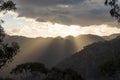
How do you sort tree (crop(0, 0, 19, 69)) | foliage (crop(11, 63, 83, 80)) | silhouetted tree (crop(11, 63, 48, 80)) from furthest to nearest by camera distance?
silhouetted tree (crop(11, 63, 48, 80)), foliage (crop(11, 63, 83, 80)), tree (crop(0, 0, 19, 69))

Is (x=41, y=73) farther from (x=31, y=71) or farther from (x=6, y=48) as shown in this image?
(x=6, y=48)

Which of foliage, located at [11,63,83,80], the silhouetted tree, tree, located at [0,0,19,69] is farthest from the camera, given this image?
the silhouetted tree

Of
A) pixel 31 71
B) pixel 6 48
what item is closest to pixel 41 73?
pixel 31 71

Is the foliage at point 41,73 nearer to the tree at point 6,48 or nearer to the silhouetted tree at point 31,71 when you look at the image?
the silhouetted tree at point 31,71

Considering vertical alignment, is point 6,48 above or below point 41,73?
above

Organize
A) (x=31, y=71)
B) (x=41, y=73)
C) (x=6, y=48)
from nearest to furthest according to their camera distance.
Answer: (x=6, y=48)
(x=41, y=73)
(x=31, y=71)

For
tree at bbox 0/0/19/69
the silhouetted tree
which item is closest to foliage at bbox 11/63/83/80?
the silhouetted tree

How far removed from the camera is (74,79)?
175 ft

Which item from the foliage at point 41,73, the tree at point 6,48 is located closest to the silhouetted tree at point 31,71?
the foliage at point 41,73

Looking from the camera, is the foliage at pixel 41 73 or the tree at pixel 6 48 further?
the foliage at pixel 41 73

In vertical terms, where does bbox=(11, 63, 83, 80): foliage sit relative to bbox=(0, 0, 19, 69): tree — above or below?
below

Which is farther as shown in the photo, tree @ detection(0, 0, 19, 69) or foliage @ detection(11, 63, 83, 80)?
foliage @ detection(11, 63, 83, 80)

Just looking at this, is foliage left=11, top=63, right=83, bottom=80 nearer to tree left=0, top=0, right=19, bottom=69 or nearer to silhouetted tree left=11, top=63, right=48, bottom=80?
silhouetted tree left=11, top=63, right=48, bottom=80

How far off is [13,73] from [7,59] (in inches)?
1018
